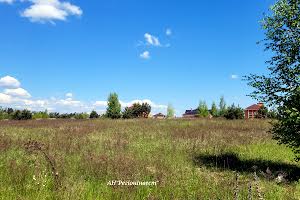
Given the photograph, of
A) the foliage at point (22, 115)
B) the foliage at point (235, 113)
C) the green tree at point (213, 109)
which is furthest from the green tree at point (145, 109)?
the foliage at point (235, 113)

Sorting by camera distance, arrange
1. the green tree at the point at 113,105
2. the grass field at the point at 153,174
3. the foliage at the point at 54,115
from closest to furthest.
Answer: the grass field at the point at 153,174, the green tree at the point at 113,105, the foliage at the point at 54,115

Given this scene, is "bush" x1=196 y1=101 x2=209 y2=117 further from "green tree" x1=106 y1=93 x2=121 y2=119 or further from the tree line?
"green tree" x1=106 y1=93 x2=121 y2=119

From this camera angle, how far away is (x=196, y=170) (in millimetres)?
10773

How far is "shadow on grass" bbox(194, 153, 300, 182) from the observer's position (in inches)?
425

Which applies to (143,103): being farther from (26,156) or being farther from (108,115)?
(26,156)

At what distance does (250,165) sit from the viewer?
491 inches

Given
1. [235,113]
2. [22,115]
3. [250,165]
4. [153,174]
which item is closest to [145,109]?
[22,115]

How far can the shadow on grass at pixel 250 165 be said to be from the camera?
1078 cm

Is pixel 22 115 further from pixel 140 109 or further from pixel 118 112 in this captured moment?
pixel 140 109

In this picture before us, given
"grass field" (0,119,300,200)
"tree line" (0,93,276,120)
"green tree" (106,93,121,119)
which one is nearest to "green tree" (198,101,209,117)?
"tree line" (0,93,276,120)

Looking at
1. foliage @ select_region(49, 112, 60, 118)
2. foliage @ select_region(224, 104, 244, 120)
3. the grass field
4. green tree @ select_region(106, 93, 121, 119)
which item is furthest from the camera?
foliage @ select_region(49, 112, 60, 118)

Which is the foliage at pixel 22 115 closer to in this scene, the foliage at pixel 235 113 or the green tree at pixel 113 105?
the green tree at pixel 113 105

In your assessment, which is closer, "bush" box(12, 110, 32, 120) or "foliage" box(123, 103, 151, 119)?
"bush" box(12, 110, 32, 120)

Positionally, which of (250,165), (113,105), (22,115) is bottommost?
(250,165)
